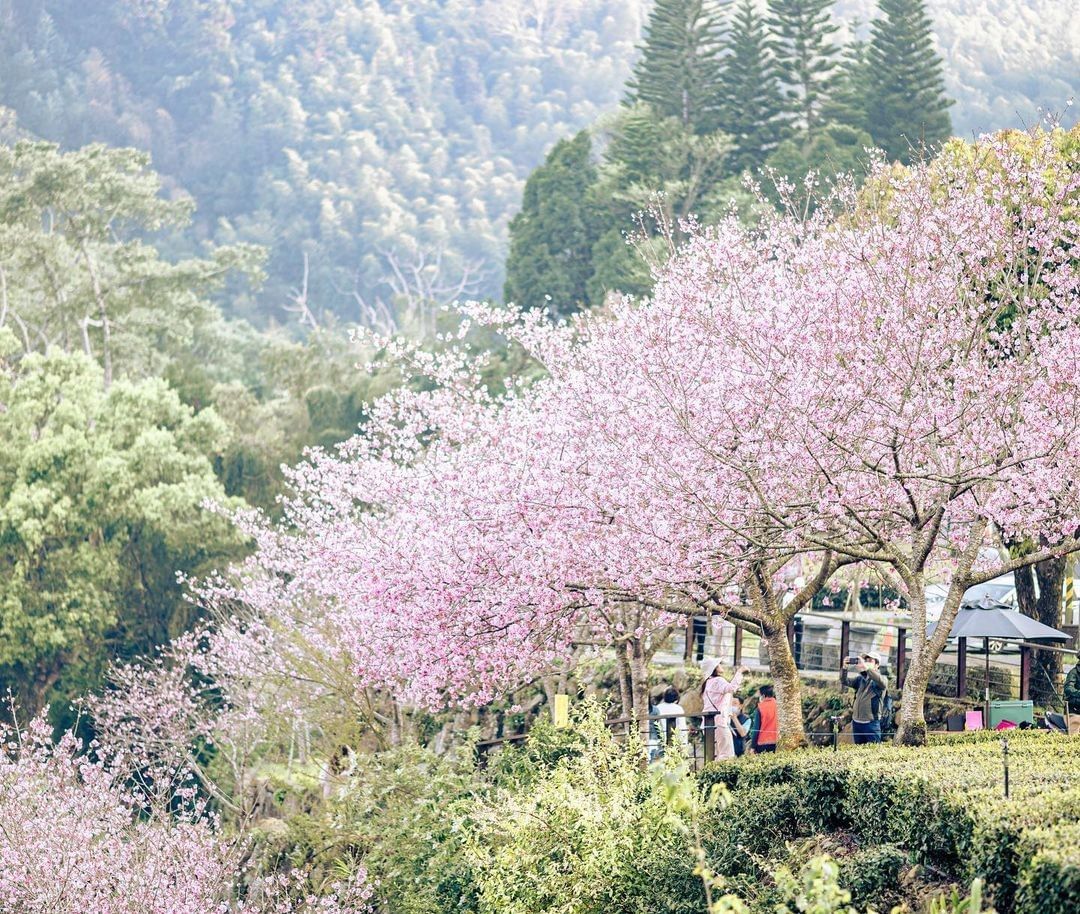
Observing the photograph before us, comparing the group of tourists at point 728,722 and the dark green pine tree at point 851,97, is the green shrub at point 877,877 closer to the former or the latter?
the group of tourists at point 728,722

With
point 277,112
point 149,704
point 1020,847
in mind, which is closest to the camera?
point 1020,847

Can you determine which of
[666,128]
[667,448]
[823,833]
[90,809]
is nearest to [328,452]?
[666,128]

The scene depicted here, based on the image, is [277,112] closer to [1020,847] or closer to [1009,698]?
[1009,698]

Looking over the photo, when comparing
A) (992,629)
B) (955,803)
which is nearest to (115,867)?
(992,629)

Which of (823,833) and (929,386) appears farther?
(929,386)

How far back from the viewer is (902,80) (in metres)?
43.0

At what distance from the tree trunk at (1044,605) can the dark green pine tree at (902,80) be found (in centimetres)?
2286

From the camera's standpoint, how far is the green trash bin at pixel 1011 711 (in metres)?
15.5

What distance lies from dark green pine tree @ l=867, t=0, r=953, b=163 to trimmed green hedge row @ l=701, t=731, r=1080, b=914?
32.3m

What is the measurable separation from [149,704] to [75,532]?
8894mm

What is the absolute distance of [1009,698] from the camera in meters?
18.4

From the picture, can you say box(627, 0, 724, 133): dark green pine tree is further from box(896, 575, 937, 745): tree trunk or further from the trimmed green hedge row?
the trimmed green hedge row

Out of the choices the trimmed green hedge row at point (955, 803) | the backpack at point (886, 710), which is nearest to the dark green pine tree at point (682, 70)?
the backpack at point (886, 710)

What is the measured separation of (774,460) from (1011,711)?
4.50 m
